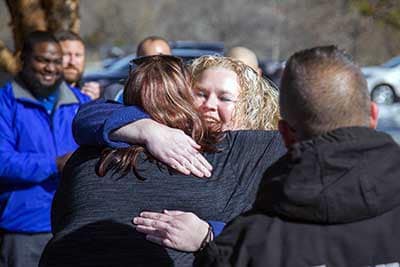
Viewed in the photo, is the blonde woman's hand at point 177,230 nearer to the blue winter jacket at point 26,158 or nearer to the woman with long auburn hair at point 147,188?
the woman with long auburn hair at point 147,188

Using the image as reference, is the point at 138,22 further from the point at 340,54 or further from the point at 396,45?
the point at 340,54

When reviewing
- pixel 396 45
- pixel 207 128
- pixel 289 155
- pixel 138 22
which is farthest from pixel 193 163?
pixel 138 22

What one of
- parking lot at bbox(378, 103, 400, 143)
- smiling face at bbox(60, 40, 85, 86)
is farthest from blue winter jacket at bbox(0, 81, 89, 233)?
parking lot at bbox(378, 103, 400, 143)

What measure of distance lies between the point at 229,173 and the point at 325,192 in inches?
29.6

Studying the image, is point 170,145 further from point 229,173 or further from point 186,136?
point 229,173

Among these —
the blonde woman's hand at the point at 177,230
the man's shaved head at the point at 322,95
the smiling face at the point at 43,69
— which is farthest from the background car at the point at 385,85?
the man's shaved head at the point at 322,95

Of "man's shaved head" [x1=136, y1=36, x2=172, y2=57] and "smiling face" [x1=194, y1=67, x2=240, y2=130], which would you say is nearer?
"smiling face" [x1=194, y1=67, x2=240, y2=130]

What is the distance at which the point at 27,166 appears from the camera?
17.8ft

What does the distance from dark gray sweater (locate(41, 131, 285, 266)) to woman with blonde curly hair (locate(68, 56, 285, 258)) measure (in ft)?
0.19

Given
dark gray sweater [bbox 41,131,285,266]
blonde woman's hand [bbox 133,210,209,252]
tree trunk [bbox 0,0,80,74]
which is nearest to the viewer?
blonde woman's hand [bbox 133,210,209,252]

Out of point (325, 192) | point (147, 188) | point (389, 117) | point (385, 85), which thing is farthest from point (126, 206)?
point (385, 85)

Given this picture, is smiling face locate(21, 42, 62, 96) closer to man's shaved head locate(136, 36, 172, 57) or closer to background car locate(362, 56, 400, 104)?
Result: man's shaved head locate(136, 36, 172, 57)

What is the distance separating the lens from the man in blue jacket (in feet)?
18.0

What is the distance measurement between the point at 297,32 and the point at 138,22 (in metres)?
10.7
